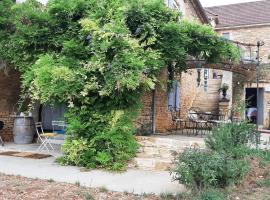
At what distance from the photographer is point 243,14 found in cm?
2592

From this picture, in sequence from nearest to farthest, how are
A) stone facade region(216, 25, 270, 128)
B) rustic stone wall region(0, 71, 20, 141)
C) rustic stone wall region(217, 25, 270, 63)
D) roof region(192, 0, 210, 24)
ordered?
1. rustic stone wall region(0, 71, 20, 141)
2. roof region(192, 0, 210, 24)
3. stone facade region(216, 25, 270, 128)
4. rustic stone wall region(217, 25, 270, 63)

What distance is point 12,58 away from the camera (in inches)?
384

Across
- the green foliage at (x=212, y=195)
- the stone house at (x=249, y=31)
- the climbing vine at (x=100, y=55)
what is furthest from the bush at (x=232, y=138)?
the stone house at (x=249, y=31)

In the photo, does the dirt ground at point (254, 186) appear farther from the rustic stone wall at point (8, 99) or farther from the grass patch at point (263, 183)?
the rustic stone wall at point (8, 99)

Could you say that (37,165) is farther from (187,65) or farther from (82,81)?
(187,65)

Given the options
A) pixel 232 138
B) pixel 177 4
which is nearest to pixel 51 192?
pixel 232 138

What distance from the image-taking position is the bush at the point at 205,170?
5.62 meters

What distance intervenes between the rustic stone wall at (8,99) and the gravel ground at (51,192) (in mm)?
5723

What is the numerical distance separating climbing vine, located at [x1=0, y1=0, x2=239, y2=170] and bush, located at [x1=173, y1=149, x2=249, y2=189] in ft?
7.64

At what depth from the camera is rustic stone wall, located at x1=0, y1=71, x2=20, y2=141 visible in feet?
39.0

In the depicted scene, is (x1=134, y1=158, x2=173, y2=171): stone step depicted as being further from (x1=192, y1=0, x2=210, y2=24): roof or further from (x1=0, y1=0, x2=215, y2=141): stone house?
(x1=192, y1=0, x2=210, y2=24): roof

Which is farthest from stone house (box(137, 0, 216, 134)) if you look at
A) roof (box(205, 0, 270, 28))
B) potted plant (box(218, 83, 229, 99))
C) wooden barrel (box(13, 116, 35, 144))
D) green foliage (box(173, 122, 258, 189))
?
roof (box(205, 0, 270, 28))

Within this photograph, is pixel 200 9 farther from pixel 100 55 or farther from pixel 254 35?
pixel 100 55

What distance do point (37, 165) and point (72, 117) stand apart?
4.48 feet
